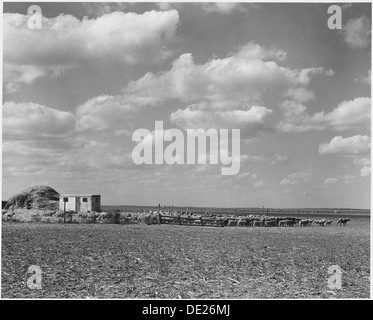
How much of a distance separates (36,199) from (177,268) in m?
43.8

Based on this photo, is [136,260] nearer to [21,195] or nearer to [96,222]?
[96,222]

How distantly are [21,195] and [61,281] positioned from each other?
4848 cm

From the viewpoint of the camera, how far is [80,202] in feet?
171

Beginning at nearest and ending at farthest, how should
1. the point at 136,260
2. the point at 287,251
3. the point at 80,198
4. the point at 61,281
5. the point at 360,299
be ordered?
the point at 360,299 < the point at 61,281 < the point at 136,260 < the point at 287,251 < the point at 80,198

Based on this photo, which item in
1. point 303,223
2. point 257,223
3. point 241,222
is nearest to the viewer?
point 241,222

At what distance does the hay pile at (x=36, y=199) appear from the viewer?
189 ft

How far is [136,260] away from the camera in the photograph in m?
21.2

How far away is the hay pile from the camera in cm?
5775

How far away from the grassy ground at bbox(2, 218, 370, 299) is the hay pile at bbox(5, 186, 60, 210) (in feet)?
98.3

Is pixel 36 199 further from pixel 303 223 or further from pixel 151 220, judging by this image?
pixel 303 223

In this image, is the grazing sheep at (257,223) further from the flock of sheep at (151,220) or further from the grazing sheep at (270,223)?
the grazing sheep at (270,223)

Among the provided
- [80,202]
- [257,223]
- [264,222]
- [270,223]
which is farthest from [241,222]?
[80,202]

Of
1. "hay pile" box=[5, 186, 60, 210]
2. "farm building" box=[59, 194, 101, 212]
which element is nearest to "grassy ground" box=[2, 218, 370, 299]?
"farm building" box=[59, 194, 101, 212]

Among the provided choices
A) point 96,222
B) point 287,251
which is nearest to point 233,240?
point 287,251
